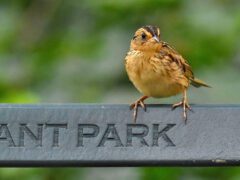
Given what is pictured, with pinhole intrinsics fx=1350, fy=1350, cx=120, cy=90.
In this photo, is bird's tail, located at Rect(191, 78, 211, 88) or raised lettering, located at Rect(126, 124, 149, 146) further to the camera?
bird's tail, located at Rect(191, 78, 211, 88)

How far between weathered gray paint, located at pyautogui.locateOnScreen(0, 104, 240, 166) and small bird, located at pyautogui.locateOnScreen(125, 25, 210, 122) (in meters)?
0.46

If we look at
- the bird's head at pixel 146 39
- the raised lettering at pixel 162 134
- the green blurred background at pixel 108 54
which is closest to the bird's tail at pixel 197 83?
the green blurred background at pixel 108 54

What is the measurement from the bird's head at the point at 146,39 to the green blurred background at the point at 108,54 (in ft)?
1.58

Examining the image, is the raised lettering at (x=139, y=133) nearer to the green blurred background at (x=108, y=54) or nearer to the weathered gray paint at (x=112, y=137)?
the weathered gray paint at (x=112, y=137)

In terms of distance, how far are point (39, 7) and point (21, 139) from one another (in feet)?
5.54

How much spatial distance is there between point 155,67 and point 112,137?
597 millimetres

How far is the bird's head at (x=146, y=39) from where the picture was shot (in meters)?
4.15

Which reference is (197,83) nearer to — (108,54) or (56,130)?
(108,54)

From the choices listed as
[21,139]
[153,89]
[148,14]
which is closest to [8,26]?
[148,14]

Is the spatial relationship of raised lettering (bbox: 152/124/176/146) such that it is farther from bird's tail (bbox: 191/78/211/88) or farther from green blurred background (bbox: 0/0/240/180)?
green blurred background (bbox: 0/0/240/180)

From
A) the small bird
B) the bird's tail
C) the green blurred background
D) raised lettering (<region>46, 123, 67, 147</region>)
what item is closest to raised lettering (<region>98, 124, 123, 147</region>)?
raised lettering (<region>46, 123, 67, 147</region>)

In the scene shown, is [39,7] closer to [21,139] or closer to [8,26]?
[8,26]

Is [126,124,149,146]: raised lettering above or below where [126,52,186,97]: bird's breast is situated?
below

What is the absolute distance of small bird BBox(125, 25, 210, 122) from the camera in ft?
13.6
